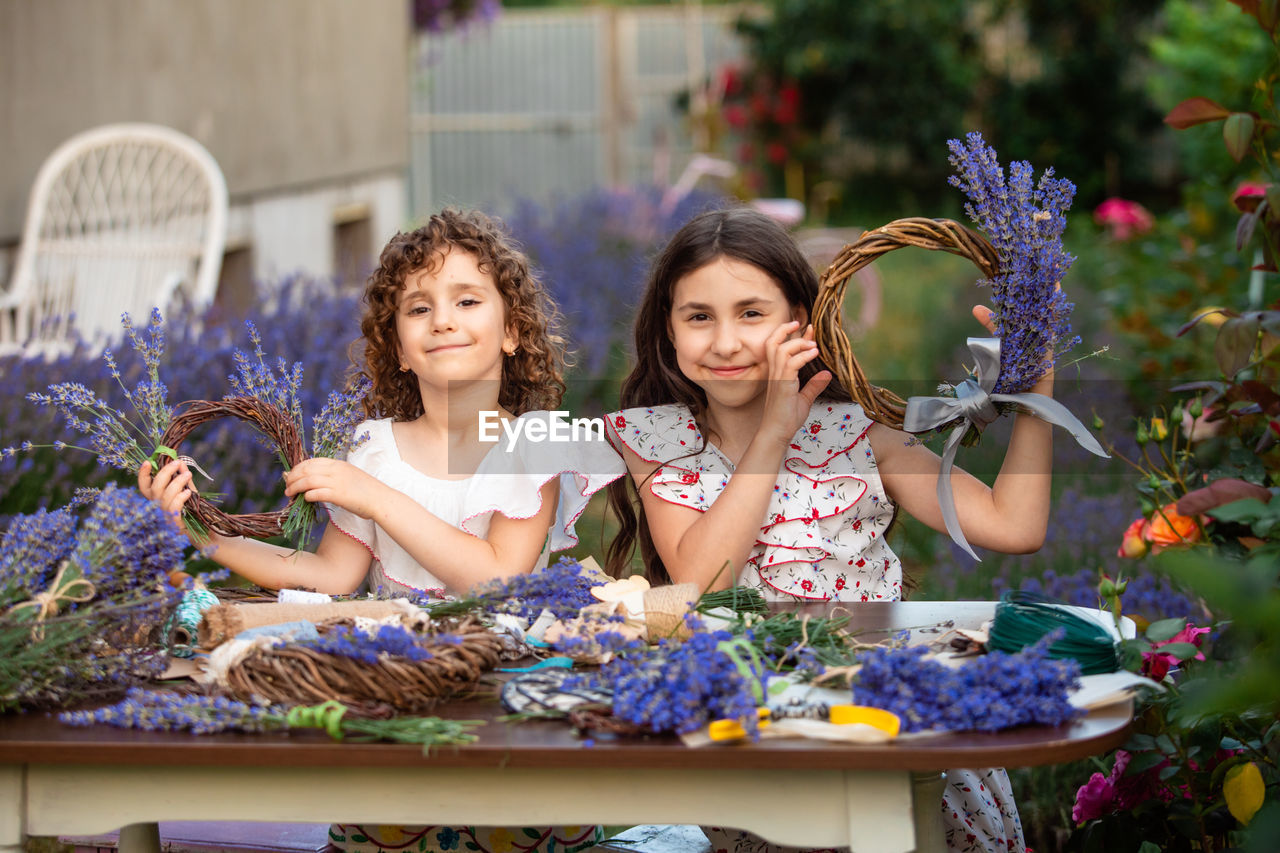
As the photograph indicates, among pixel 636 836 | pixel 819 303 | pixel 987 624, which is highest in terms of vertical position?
pixel 819 303

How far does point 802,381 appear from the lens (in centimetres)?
246

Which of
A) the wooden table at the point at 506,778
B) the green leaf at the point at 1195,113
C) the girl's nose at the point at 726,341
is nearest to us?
the wooden table at the point at 506,778

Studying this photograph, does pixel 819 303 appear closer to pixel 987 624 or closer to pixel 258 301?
pixel 987 624

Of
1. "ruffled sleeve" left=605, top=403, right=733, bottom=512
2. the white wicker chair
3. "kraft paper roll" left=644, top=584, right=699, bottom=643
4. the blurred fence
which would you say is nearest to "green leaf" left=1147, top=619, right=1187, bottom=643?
"kraft paper roll" left=644, top=584, right=699, bottom=643

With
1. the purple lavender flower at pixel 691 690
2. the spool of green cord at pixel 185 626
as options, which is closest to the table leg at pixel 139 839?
the spool of green cord at pixel 185 626

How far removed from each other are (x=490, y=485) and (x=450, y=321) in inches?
11.4

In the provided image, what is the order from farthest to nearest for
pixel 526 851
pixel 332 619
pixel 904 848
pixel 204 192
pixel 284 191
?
pixel 284 191, pixel 204 192, pixel 526 851, pixel 332 619, pixel 904 848

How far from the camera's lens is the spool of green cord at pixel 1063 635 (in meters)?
1.67

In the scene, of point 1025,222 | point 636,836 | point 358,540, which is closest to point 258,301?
point 358,540

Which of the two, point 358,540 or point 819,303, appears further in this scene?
point 358,540

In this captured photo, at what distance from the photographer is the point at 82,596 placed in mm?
1680

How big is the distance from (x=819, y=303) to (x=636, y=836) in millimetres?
1033

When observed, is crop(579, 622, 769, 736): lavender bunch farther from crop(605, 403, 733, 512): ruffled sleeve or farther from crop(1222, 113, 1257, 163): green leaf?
crop(1222, 113, 1257, 163): green leaf

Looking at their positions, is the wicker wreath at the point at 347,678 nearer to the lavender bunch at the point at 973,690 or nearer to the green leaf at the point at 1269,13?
the lavender bunch at the point at 973,690
